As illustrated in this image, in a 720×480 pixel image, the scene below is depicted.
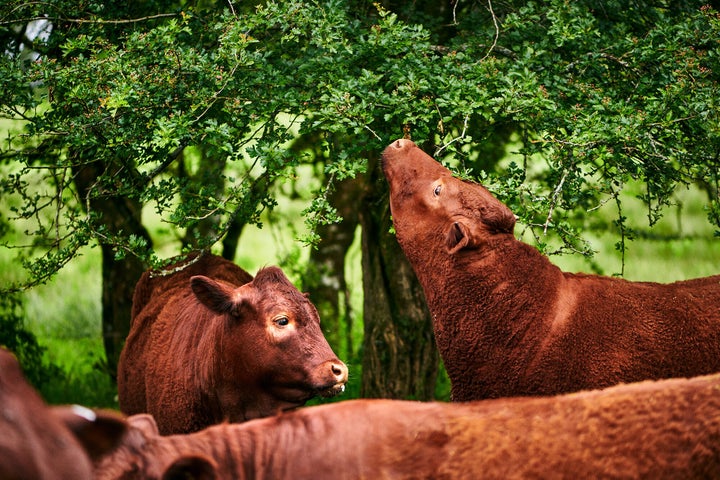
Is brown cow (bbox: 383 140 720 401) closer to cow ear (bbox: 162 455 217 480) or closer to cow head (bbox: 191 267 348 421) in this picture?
cow head (bbox: 191 267 348 421)

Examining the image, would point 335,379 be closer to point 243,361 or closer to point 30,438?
point 243,361

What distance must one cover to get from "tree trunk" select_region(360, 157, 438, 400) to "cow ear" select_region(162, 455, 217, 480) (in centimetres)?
522

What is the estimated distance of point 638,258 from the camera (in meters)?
13.6

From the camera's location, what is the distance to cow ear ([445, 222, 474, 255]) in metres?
5.26

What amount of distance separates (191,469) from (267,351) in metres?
2.92

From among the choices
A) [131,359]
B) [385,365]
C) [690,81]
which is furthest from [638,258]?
[131,359]

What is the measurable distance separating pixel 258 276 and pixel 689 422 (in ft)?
12.2

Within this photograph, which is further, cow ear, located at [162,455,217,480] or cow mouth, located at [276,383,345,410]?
cow mouth, located at [276,383,345,410]

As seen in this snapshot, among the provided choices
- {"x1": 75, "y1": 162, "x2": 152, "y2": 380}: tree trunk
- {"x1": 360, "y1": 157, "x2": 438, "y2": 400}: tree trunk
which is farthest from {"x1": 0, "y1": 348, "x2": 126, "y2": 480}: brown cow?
{"x1": 75, "y1": 162, "x2": 152, "y2": 380}: tree trunk

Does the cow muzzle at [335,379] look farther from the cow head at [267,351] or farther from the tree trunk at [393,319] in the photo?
the tree trunk at [393,319]

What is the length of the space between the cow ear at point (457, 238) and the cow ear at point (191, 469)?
255cm

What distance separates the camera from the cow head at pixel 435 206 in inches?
212

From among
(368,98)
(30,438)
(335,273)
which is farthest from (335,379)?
(335,273)

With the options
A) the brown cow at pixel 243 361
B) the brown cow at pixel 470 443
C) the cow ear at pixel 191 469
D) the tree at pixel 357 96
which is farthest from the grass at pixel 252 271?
the cow ear at pixel 191 469
